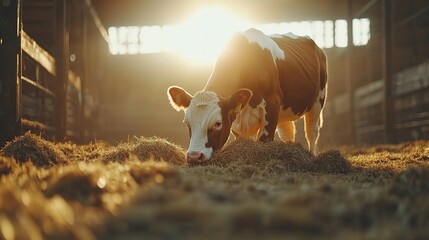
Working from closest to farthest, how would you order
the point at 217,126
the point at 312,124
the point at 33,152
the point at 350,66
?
the point at 33,152, the point at 217,126, the point at 312,124, the point at 350,66

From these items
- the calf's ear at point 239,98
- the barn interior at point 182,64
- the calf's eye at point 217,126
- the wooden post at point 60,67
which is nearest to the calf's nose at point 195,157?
the calf's eye at point 217,126

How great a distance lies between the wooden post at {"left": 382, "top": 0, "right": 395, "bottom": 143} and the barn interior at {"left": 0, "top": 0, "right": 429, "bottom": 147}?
0.8 inches

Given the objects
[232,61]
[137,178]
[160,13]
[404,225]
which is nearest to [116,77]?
[160,13]

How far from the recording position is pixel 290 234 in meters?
1.72

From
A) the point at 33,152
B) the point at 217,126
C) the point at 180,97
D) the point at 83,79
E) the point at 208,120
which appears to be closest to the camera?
the point at 33,152

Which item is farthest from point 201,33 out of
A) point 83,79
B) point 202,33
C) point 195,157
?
point 195,157

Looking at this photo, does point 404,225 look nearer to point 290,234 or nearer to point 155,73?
point 290,234

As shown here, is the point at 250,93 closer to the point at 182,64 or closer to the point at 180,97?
the point at 180,97

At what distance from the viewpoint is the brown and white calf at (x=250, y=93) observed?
542cm

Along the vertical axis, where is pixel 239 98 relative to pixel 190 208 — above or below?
above

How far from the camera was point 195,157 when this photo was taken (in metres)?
5.09

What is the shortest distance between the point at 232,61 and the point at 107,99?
42.8 ft

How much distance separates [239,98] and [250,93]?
129 millimetres

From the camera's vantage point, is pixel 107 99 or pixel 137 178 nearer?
pixel 137 178
